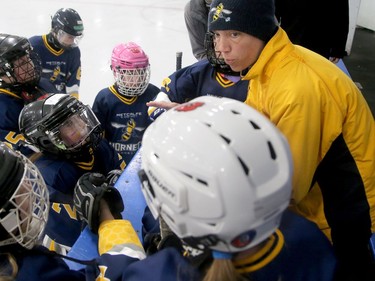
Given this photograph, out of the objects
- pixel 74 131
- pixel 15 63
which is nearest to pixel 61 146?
pixel 74 131

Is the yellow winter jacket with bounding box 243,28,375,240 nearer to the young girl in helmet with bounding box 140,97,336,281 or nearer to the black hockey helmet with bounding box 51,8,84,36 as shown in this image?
the young girl in helmet with bounding box 140,97,336,281

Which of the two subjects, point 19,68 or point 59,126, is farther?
point 19,68

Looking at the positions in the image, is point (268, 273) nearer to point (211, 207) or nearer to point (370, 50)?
point (211, 207)

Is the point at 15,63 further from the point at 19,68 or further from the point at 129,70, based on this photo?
the point at 129,70

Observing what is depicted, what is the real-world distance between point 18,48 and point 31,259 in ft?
A: 4.91

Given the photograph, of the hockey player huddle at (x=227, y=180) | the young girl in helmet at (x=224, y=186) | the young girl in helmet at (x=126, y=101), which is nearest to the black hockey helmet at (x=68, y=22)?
the young girl in helmet at (x=126, y=101)

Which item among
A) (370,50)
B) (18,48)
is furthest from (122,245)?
(370,50)

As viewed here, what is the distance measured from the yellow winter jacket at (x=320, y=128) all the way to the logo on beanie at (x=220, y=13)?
0.16 meters

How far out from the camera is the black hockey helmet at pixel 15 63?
6.48ft

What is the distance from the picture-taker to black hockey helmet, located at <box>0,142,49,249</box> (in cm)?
81

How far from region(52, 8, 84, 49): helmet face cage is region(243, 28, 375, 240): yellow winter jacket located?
2.18m

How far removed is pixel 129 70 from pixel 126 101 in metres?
0.21

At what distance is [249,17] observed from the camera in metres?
1.08

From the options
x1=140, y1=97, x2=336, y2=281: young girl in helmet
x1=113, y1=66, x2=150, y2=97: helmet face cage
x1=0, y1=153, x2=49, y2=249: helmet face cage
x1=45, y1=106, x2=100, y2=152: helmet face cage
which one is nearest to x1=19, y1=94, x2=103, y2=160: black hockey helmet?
x1=45, y1=106, x2=100, y2=152: helmet face cage
